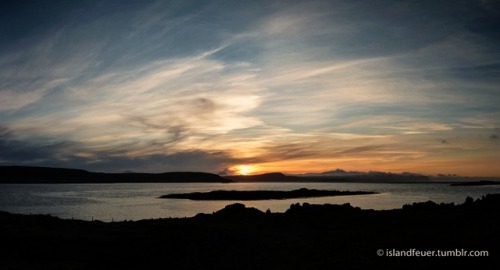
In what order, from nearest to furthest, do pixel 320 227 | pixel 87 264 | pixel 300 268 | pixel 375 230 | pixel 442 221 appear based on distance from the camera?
pixel 300 268
pixel 87 264
pixel 375 230
pixel 442 221
pixel 320 227

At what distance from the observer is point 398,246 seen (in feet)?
66.4

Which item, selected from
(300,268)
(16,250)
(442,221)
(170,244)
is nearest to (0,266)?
(16,250)

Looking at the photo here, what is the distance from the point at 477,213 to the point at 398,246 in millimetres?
16266

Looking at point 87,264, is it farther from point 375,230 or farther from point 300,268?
point 375,230

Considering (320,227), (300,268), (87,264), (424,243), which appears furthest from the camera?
(320,227)

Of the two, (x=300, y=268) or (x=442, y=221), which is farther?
(x=442, y=221)

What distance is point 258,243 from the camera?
24.2 metres

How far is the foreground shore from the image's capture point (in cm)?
1836

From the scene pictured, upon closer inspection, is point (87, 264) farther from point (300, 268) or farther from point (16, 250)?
point (300, 268)

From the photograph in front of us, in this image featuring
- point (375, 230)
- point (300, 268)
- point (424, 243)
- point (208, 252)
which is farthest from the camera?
point (375, 230)

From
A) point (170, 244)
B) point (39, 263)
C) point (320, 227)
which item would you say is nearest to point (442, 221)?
point (320, 227)

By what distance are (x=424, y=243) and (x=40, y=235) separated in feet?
72.6

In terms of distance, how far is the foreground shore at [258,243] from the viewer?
1836 cm

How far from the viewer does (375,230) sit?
2681 cm
